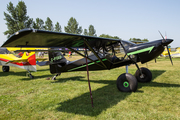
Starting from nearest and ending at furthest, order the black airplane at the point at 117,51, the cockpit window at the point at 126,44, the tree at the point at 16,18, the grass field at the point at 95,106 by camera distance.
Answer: the grass field at the point at 95,106 → the black airplane at the point at 117,51 → the cockpit window at the point at 126,44 → the tree at the point at 16,18

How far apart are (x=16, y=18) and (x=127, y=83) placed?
192 feet

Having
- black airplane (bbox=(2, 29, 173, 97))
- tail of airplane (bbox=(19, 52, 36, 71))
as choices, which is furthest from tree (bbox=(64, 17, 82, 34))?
black airplane (bbox=(2, 29, 173, 97))

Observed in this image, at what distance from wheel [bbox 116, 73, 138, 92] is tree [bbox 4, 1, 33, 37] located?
5419 cm

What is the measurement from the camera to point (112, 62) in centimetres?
623

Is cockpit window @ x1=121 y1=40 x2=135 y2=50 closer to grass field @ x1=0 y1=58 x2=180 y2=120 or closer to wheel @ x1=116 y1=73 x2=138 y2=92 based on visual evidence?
wheel @ x1=116 y1=73 x2=138 y2=92

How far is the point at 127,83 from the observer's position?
5.35 metres

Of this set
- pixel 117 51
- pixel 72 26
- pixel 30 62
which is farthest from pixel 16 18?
pixel 117 51

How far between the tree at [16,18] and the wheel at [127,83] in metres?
54.2

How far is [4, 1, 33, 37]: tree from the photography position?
165 feet

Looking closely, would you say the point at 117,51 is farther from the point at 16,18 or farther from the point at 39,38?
the point at 16,18

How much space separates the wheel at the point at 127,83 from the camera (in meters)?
5.16

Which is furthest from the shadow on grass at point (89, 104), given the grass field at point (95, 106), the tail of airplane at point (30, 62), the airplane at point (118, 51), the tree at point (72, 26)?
the tree at point (72, 26)

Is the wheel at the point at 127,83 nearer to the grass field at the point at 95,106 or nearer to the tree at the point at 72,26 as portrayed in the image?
the grass field at the point at 95,106

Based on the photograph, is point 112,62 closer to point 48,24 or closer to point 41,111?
point 41,111
